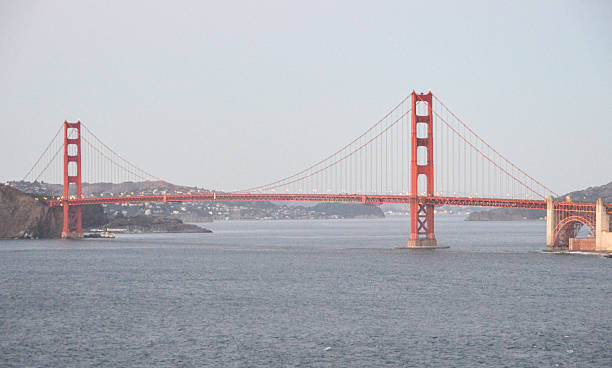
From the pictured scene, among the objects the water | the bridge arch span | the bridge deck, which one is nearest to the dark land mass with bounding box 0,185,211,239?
the bridge deck

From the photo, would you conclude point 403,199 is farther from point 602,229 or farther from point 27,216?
point 27,216

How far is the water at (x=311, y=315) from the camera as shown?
3244 cm

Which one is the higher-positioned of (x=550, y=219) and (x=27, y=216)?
(x=550, y=219)

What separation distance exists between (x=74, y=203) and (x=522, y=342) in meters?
102

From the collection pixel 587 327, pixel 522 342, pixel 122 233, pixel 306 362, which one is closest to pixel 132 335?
pixel 306 362

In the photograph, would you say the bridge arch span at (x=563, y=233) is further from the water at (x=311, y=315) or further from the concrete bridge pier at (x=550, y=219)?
the water at (x=311, y=315)

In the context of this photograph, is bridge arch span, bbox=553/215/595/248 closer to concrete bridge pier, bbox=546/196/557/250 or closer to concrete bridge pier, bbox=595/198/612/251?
concrete bridge pier, bbox=546/196/557/250

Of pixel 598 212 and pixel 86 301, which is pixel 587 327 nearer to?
pixel 86 301

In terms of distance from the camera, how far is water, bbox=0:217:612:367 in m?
32.4

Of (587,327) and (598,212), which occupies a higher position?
(598,212)

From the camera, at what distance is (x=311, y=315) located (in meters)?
43.0

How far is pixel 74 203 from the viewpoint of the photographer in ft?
→ 416

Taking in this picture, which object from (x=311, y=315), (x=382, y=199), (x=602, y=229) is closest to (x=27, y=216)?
(x=382, y=199)

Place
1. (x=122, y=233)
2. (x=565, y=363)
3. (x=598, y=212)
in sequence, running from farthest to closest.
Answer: (x=122, y=233)
(x=598, y=212)
(x=565, y=363)
